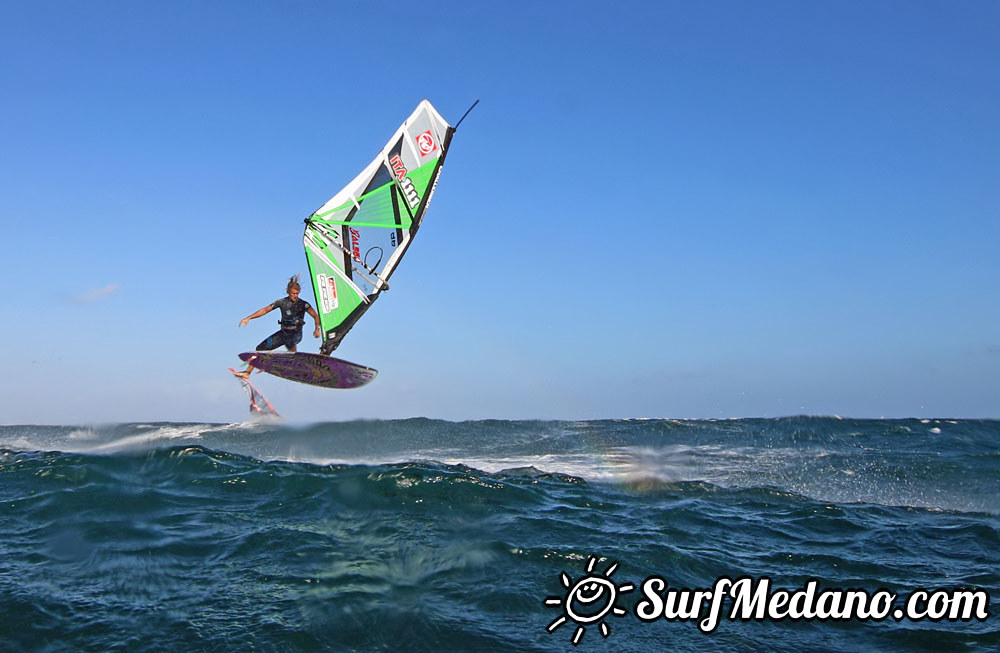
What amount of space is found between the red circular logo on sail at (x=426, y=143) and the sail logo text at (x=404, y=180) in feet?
2.29

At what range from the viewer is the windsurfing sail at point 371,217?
16.0 metres

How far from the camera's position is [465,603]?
6.12m

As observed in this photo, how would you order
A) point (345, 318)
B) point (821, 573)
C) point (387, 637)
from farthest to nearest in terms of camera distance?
point (345, 318) < point (821, 573) < point (387, 637)

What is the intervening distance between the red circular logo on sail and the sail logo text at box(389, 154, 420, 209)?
697 millimetres

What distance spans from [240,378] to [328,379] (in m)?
2.02

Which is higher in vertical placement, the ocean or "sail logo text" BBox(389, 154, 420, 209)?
"sail logo text" BBox(389, 154, 420, 209)

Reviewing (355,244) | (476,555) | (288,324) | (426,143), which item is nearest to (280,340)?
(288,324)

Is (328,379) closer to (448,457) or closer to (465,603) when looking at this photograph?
(448,457)

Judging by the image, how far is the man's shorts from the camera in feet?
50.3

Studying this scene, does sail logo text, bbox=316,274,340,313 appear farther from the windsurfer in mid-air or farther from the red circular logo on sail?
the red circular logo on sail

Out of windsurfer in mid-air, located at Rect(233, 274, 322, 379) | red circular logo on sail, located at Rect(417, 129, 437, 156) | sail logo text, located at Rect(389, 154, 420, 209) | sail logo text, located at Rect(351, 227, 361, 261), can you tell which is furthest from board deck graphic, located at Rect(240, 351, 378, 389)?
red circular logo on sail, located at Rect(417, 129, 437, 156)

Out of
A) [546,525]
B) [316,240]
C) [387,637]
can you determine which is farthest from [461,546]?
[316,240]

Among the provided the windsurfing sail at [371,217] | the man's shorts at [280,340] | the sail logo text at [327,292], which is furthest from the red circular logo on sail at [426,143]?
the man's shorts at [280,340]

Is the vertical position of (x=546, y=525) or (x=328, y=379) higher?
(x=328, y=379)
